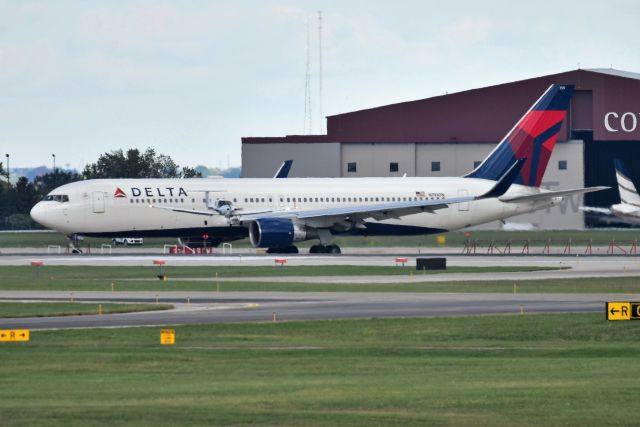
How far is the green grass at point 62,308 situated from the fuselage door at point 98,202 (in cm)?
3024

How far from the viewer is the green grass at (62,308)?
43094 mm

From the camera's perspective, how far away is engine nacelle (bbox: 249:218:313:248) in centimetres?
7419

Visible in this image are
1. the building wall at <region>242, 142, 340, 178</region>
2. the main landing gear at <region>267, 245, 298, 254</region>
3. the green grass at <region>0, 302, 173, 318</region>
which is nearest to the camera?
the green grass at <region>0, 302, 173, 318</region>

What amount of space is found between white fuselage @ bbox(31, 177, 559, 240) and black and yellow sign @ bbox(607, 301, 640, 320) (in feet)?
129

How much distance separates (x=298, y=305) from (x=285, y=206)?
110 feet

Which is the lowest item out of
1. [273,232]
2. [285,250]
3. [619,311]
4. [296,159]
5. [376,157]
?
[619,311]

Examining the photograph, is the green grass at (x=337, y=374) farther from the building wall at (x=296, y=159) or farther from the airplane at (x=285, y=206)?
the building wall at (x=296, y=159)

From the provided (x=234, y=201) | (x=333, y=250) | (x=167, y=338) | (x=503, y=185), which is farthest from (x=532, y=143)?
(x=167, y=338)

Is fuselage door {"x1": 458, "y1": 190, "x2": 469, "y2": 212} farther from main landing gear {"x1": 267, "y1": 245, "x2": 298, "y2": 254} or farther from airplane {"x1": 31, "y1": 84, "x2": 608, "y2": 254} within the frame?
main landing gear {"x1": 267, "y1": 245, "x2": 298, "y2": 254}

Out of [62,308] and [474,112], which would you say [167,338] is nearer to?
[62,308]

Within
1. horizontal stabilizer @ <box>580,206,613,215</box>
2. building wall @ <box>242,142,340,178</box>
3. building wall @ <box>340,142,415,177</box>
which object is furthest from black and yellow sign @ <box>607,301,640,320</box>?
building wall @ <box>242,142,340,178</box>

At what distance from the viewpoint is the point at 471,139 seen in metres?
108

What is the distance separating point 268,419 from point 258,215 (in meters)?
56.5

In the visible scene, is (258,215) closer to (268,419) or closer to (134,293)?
(134,293)
